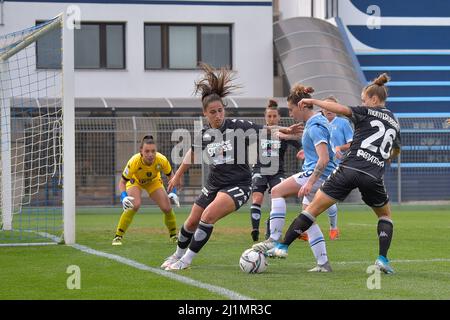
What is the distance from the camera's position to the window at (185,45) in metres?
Result: 33.0

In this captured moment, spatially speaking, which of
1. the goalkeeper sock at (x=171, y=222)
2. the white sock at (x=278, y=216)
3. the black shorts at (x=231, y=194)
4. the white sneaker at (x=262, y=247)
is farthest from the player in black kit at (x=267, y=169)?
the white sneaker at (x=262, y=247)

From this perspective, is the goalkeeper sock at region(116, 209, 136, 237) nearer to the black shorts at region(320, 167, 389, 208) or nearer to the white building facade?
the black shorts at region(320, 167, 389, 208)

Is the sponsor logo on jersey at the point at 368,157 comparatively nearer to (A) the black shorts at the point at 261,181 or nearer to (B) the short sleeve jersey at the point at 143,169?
(B) the short sleeve jersey at the point at 143,169

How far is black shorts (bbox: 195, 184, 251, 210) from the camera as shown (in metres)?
9.87

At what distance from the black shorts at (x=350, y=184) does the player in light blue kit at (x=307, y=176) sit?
61 cm

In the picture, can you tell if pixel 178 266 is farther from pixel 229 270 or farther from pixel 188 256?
pixel 229 270

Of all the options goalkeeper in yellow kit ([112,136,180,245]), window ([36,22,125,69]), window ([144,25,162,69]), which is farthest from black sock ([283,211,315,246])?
window ([144,25,162,69])

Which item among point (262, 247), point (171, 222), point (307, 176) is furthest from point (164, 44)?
point (262, 247)

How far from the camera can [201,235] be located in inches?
387

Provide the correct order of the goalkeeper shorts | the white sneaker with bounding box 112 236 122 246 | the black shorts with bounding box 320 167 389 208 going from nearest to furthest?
the black shorts with bounding box 320 167 389 208 < the white sneaker with bounding box 112 236 122 246 < the goalkeeper shorts

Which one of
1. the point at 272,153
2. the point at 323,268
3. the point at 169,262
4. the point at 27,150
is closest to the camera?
the point at 323,268

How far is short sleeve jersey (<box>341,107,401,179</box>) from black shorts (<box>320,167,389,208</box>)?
0.06 m

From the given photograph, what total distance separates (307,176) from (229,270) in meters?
2.26

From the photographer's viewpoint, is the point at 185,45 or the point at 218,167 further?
the point at 185,45
